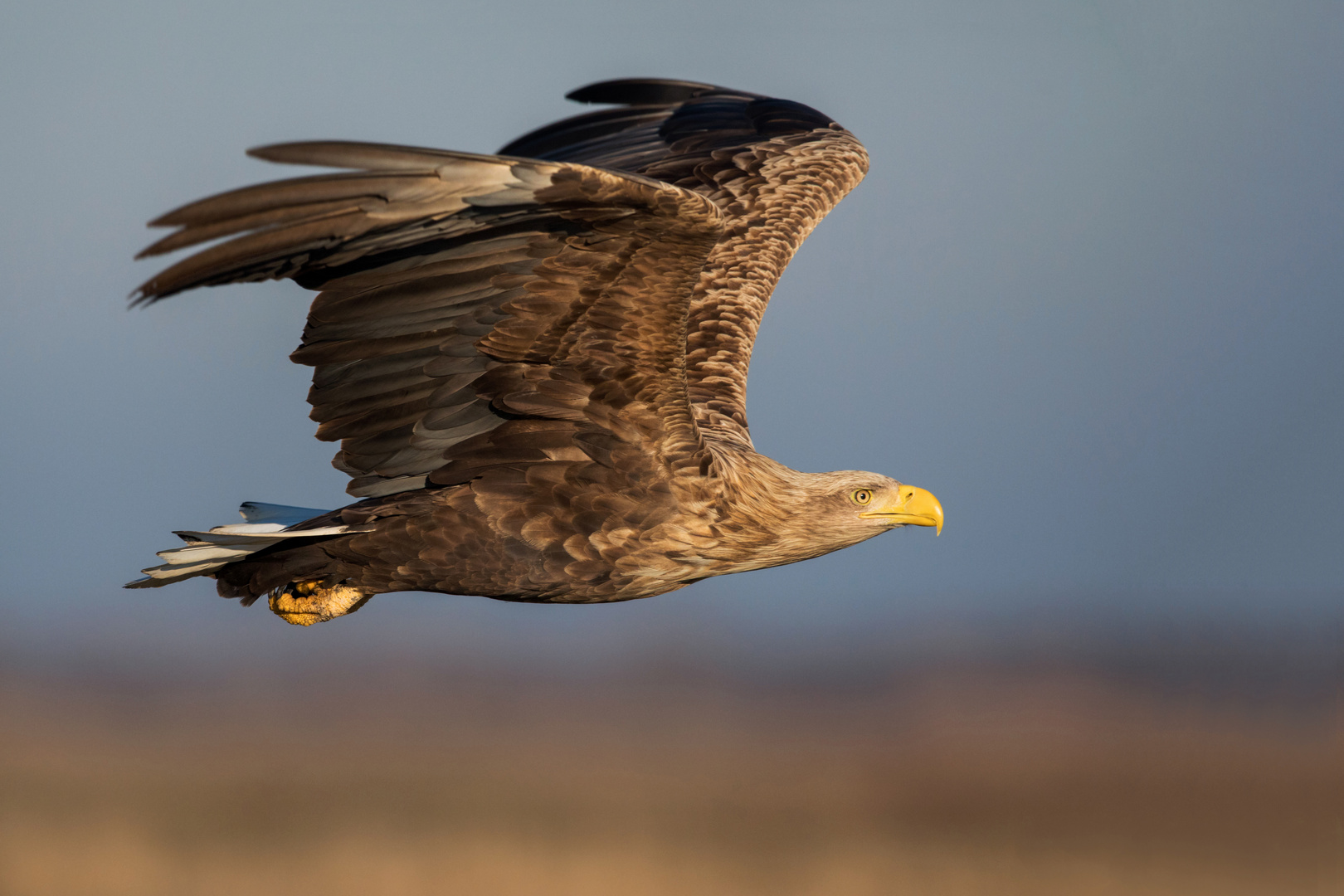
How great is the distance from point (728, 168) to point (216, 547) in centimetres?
419

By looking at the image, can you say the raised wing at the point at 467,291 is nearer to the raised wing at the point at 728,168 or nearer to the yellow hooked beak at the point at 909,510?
the yellow hooked beak at the point at 909,510

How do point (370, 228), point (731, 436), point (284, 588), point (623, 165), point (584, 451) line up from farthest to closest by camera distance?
point (623, 165) < point (731, 436) < point (284, 588) < point (584, 451) < point (370, 228)

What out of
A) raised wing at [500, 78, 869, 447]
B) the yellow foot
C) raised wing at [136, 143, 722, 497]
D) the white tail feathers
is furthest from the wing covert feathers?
raised wing at [500, 78, 869, 447]

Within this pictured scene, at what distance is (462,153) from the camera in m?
4.09

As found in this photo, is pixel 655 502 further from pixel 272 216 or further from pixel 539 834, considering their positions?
pixel 539 834

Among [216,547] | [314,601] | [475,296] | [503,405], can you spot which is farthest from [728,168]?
[216,547]

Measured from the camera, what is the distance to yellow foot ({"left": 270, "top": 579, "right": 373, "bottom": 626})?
19.0ft

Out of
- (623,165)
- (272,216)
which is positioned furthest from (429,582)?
(623,165)

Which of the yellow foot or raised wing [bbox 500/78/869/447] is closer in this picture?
the yellow foot

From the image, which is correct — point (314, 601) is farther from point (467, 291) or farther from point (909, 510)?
point (909, 510)

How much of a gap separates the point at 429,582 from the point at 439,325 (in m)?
1.17

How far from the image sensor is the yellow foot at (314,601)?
19.0 ft

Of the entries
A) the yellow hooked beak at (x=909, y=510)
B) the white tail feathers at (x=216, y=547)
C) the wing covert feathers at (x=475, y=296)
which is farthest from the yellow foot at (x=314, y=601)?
the yellow hooked beak at (x=909, y=510)

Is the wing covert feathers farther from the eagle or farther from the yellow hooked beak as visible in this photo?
the yellow hooked beak
